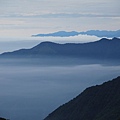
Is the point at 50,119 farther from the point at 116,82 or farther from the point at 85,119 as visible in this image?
the point at 116,82

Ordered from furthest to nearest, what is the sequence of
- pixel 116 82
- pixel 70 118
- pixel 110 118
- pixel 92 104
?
pixel 116 82
pixel 92 104
pixel 70 118
pixel 110 118

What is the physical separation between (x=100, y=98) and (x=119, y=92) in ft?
35.4

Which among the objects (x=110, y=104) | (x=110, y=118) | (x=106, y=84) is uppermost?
(x=106, y=84)

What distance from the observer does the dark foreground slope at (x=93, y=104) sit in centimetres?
12821

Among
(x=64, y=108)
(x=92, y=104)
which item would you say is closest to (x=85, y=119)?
(x=92, y=104)

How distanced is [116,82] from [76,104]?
822 inches

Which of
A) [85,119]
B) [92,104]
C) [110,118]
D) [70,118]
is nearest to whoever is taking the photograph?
[110,118]

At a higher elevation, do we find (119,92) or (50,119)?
(119,92)

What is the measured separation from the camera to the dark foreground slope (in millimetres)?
128212

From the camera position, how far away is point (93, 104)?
14262 cm

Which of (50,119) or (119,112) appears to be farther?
(50,119)

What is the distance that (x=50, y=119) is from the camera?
13912cm

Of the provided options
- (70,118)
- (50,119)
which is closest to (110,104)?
(70,118)

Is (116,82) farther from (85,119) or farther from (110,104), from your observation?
(85,119)
